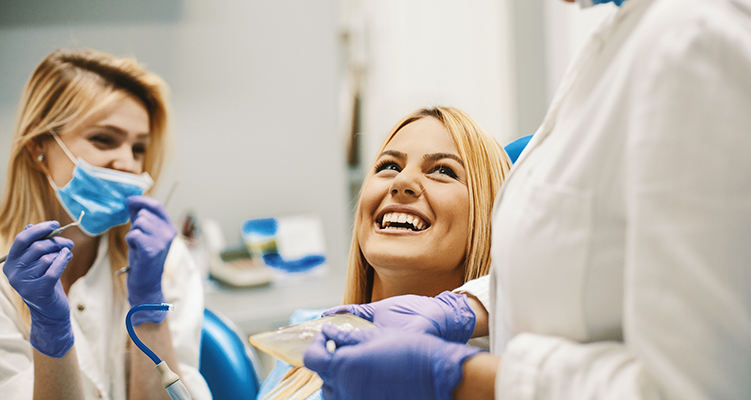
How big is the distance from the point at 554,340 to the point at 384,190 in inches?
27.4

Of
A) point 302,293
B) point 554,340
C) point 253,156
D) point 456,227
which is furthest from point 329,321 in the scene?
point 253,156

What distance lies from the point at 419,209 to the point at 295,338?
0.50 metres

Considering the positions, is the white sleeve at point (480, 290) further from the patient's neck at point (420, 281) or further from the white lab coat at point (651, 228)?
the white lab coat at point (651, 228)

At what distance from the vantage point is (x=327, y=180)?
287cm

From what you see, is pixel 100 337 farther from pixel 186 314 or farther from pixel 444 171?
pixel 444 171

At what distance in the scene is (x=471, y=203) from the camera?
115cm

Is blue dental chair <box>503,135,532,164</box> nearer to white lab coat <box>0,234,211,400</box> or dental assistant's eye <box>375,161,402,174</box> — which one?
dental assistant's eye <box>375,161,402,174</box>

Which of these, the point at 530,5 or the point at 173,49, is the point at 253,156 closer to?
the point at 173,49

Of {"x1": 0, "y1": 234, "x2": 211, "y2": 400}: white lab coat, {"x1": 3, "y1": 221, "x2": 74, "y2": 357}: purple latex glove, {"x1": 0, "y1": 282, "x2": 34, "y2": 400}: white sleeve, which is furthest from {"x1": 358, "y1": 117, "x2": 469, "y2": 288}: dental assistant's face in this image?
{"x1": 0, "y1": 282, "x2": 34, "y2": 400}: white sleeve

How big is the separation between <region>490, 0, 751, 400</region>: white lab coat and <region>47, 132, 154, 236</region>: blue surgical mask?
1.04 meters

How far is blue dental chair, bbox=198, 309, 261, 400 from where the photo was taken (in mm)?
1379

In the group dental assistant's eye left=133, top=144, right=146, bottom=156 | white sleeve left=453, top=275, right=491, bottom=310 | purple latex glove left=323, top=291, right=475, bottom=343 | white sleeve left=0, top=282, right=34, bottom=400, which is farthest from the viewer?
dental assistant's eye left=133, top=144, right=146, bottom=156

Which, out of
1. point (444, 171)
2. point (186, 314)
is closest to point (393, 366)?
point (444, 171)

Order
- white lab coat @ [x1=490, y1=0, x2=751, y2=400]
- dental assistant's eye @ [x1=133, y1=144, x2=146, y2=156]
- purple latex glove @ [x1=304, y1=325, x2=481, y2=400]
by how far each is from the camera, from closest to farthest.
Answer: white lab coat @ [x1=490, y1=0, x2=751, y2=400] → purple latex glove @ [x1=304, y1=325, x2=481, y2=400] → dental assistant's eye @ [x1=133, y1=144, x2=146, y2=156]
